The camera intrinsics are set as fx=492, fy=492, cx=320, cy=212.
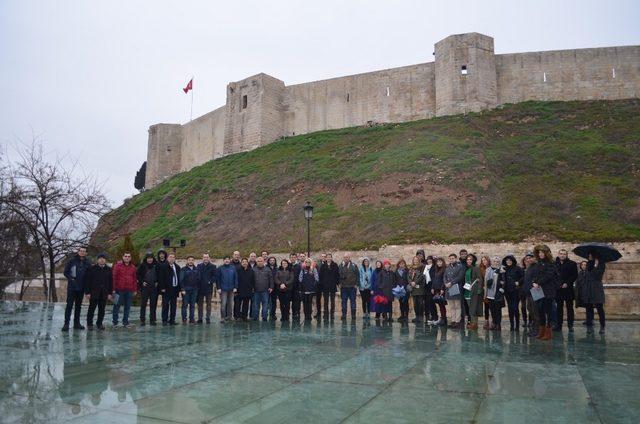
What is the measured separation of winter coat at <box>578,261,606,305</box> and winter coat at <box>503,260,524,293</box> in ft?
3.61

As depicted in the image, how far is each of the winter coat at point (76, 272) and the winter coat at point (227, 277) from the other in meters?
2.64

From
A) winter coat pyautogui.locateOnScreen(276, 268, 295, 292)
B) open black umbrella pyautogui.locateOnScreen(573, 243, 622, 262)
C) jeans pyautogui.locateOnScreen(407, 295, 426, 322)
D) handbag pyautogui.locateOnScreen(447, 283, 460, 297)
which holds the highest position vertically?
open black umbrella pyautogui.locateOnScreen(573, 243, 622, 262)

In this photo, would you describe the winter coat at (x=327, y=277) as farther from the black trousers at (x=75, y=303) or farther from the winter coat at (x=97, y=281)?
the black trousers at (x=75, y=303)

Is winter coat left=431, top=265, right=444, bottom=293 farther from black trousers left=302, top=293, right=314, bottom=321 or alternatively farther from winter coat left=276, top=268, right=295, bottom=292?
winter coat left=276, top=268, right=295, bottom=292

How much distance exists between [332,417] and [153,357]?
3241 mm

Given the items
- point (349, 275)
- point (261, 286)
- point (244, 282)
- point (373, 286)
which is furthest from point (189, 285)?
point (373, 286)

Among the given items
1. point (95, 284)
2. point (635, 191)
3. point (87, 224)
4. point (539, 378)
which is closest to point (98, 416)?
point (539, 378)

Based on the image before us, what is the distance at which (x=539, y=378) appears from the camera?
480 cm

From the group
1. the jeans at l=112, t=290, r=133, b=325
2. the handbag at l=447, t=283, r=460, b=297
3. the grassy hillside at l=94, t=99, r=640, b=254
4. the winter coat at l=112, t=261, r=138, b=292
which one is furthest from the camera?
the grassy hillside at l=94, t=99, r=640, b=254

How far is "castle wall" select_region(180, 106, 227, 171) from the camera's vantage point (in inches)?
1879

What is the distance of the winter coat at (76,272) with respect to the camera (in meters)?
8.87

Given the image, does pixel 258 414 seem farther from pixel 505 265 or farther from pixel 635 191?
pixel 635 191

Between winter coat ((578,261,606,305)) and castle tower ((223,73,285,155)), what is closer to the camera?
winter coat ((578,261,606,305))

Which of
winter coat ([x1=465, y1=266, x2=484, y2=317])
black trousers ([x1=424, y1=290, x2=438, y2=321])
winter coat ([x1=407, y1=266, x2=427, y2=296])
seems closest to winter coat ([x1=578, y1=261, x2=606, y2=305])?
winter coat ([x1=465, y1=266, x2=484, y2=317])
